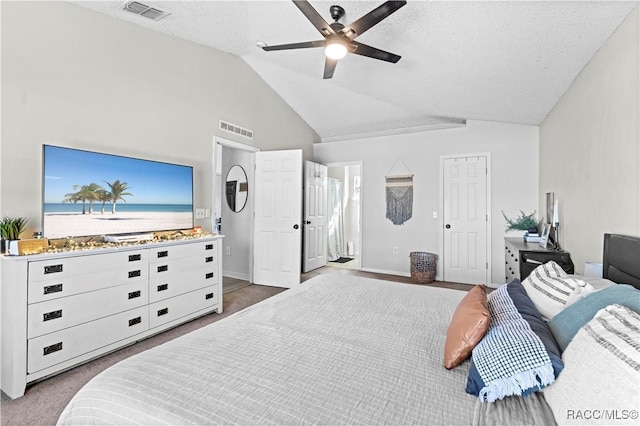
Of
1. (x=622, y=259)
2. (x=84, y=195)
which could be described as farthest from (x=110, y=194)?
(x=622, y=259)

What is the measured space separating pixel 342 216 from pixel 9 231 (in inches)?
230

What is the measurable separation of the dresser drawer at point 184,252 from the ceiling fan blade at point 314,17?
2.28 meters

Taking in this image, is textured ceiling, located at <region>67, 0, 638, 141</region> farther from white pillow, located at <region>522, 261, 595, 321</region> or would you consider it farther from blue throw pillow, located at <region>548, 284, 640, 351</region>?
blue throw pillow, located at <region>548, 284, 640, 351</region>

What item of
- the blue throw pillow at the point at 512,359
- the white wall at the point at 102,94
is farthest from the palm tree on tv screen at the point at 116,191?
the blue throw pillow at the point at 512,359

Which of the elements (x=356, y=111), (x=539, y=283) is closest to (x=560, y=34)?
(x=539, y=283)

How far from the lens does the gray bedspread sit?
3.00 ft

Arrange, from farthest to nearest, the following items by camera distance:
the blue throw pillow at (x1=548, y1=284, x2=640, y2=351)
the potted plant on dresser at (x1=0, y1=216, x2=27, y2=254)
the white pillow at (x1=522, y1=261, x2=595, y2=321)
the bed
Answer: the potted plant on dresser at (x1=0, y1=216, x2=27, y2=254) < the white pillow at (x1=522, y1=261, x2=595, y2=321) < the blue throw pillow at (x1=548, y1=284, x2=640, y2=351) < the bed

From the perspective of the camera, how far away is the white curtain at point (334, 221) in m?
6.73

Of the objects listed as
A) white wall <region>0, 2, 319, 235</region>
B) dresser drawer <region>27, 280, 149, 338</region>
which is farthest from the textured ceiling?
dresser drawer <region>27, 280, 149, 338</region>

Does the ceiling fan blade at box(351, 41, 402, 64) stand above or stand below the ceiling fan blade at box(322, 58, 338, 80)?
below

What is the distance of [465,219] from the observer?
4.80 meters

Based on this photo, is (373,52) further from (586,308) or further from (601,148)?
(586,308)

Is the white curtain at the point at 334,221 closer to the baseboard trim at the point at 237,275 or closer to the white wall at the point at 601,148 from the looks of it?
the baseboard trim at the point at 237,275

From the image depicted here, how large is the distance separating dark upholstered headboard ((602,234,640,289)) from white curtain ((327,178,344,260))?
5.06 meters
